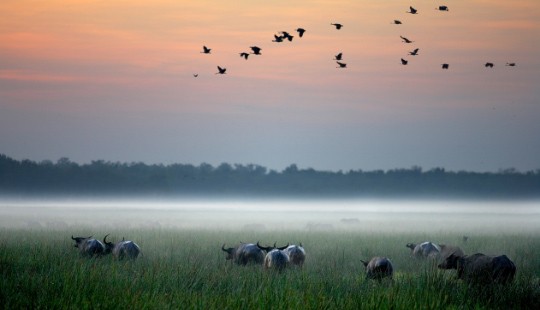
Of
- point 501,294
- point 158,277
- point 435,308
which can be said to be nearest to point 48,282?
point 158,277

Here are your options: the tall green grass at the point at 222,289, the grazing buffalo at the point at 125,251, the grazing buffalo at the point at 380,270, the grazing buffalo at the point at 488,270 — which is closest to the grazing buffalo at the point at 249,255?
the tall green grass at the point at 222,289

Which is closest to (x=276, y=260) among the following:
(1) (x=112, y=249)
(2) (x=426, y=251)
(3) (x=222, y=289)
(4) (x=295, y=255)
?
(4) (x=295, y=255)

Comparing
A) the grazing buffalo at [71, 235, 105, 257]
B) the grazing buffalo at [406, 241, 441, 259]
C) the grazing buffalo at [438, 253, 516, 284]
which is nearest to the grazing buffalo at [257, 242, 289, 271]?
the grazing buffalo at [438, 253, 516, 284]

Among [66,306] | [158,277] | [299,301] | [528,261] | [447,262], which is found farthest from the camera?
[528,261]

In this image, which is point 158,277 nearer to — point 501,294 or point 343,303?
point 343,303

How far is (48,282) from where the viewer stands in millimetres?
14828

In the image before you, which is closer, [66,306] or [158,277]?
[66,306]

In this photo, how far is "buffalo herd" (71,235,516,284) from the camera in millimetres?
16781

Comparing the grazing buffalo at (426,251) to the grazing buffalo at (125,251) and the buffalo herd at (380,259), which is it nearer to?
the buffalo herd at (380,259)

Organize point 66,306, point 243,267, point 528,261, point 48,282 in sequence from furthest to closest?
point 528,261 → point 243,267 → point 48,282 → point 66,306

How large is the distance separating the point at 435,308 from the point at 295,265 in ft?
25.9

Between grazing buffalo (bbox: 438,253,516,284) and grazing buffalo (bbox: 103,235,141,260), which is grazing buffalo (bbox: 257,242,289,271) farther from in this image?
grazing buffalo (bbox: 103,235,141,260)

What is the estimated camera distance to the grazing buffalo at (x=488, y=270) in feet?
54.5

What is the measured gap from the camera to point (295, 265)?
20.6 m
